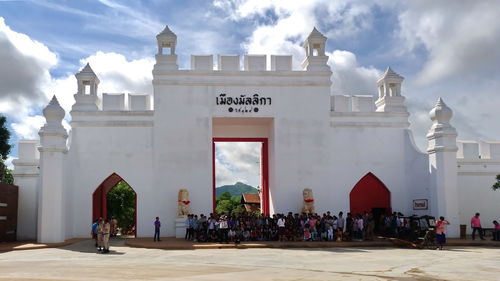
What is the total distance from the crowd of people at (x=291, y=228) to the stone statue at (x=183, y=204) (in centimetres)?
88

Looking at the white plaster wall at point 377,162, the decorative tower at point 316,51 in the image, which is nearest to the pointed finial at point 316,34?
the decorative tower at point 316,51

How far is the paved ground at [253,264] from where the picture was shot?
10430mm

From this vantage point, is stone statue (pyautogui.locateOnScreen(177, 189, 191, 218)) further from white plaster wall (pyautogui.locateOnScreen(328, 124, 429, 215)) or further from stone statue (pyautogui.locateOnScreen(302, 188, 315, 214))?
white plaster wall (pyautogui.locateOnScreen(328, 124, 429, 215))

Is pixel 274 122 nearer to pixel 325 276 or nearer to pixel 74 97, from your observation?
pixel 74 97

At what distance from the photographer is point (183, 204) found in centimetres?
1997

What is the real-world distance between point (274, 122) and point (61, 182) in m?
8.22

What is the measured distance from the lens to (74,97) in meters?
21.7

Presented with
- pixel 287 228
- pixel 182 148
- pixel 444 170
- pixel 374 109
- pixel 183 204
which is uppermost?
pixel 374 109

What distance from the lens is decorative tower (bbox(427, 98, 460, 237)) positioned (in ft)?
62.8

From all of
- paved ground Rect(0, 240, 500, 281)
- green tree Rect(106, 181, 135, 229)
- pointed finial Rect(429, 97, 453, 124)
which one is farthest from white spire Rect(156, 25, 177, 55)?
green tree Rect(106, 181, 135, 229)

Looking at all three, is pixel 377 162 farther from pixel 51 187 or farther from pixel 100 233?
pixel 51 187

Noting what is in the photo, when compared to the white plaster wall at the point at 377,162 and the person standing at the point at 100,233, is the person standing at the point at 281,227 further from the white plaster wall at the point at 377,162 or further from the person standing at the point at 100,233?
the person standing at the point at 100,233

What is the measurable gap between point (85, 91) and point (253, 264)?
12959 mm

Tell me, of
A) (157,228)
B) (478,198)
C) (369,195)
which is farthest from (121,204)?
(478,198)
